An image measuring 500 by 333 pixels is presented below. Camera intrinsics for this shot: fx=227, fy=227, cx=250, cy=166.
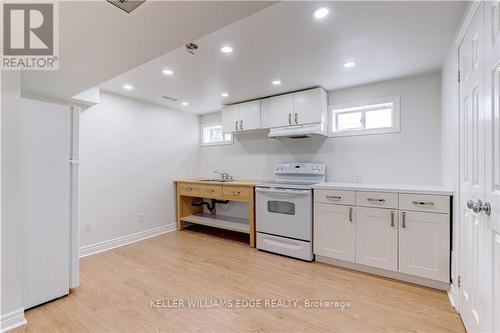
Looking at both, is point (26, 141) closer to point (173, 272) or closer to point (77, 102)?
point (77, 102)

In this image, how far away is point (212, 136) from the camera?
481cm

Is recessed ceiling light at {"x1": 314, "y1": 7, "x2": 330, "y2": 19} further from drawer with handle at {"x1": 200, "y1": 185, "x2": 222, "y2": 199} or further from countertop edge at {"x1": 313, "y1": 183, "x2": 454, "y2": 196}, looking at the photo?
drawer with handle at {"x1": 200, "y1": 185, "x2": 222, "y2": 199}

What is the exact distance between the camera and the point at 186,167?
4590mm

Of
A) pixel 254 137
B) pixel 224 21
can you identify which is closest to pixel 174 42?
pixel 224 21

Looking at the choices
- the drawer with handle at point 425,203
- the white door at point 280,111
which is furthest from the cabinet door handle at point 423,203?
the white door at point 280,111

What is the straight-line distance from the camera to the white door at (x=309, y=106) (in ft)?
10.2

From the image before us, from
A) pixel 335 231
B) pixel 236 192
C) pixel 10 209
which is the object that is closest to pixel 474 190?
pixel 335 231

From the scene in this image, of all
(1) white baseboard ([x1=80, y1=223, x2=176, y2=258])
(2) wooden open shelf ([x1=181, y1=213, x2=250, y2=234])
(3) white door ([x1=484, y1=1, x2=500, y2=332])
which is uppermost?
Result: (3) white door ([x1=484, y1=1, x2=500, y2=332])

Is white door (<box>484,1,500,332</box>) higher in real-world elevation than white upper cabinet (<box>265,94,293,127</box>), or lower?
lower

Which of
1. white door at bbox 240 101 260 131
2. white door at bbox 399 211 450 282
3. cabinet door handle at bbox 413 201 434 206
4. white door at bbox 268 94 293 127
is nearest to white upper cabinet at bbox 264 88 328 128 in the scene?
white door at bbox 268 94 293 127

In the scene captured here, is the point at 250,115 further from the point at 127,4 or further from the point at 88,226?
the point at 88,226

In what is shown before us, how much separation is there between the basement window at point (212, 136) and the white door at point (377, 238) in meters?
2.88

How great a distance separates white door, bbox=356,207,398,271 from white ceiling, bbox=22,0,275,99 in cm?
221

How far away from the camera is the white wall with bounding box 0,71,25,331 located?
1623 millimetres
